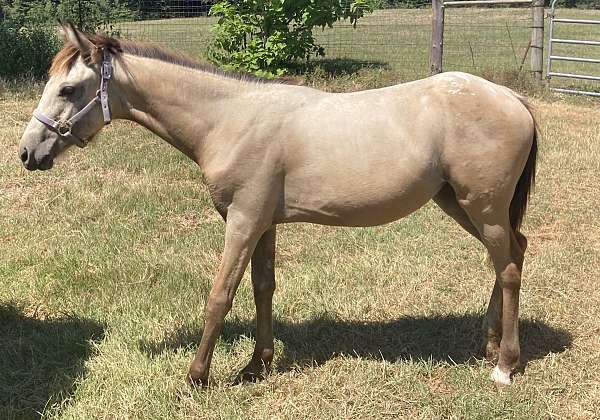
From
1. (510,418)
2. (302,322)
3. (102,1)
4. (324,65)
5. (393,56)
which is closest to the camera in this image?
(510,418)

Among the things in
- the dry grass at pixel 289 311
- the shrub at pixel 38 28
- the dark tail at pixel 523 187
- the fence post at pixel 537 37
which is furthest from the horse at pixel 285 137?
the fence post at pixel 537 37

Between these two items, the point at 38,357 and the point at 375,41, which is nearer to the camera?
the point at 38,357

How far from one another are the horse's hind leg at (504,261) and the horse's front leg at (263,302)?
1187 millimetres

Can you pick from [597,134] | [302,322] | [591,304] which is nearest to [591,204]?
[591,304]

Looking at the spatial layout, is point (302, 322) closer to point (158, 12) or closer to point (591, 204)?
point (591, 204)

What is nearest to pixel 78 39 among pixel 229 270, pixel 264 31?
pixel 229 270

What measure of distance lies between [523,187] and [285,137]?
1498 millimetres

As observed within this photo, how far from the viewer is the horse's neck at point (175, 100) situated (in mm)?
3275

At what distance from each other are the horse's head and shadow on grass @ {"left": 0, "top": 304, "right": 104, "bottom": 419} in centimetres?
128

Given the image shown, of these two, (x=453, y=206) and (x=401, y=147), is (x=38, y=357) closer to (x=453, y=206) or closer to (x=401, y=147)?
(x=401, y=147)

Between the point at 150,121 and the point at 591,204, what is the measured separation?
4.73m

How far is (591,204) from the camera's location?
6109 mm

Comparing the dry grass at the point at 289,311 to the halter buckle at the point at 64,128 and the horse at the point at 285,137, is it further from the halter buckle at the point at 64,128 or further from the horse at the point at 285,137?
the halter buckle at the point at 64,128

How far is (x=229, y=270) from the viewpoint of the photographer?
3.27 meters
